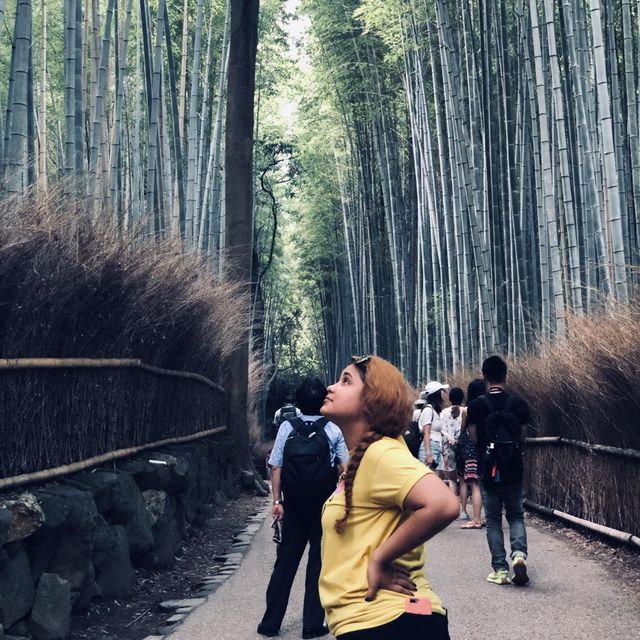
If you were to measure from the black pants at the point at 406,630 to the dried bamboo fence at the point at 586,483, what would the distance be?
4.11 meters

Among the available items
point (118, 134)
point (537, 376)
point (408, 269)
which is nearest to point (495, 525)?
point (537, 376)

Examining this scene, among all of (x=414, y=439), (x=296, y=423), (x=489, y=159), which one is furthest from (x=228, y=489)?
(x=296, y=423)

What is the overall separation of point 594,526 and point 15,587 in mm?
4203

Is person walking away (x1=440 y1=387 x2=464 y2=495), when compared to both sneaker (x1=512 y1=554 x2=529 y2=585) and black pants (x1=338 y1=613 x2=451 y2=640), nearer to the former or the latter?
sneaker (x1=512 y1=554 x2=529 y2=585)

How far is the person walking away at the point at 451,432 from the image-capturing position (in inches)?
358

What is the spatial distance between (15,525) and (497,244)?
8.83 m

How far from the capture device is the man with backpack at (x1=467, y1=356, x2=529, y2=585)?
5.63m

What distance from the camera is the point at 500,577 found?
221 inches

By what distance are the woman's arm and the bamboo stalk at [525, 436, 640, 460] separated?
4209 millimetres

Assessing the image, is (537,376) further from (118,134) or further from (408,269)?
(408,269)

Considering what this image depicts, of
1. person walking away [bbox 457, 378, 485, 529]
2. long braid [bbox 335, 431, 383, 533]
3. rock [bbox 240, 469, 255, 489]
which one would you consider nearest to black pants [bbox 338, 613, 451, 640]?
long braid [bbox 335, 431, 383, 533]

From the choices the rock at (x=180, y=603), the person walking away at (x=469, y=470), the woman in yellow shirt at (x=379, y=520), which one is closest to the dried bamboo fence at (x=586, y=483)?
the person walking away at (x=469, y=470)

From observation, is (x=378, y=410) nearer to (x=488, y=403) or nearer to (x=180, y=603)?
(x=180, y=603)

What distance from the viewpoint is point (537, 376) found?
8883mm
